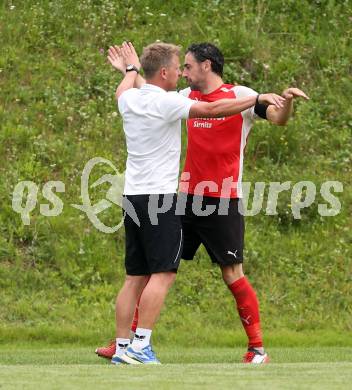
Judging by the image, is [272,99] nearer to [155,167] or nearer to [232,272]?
[155,167]

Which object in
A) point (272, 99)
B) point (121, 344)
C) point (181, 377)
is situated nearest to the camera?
point (181, 377)

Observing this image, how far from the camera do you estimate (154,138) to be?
342 inches

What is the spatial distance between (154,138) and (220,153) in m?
0.72

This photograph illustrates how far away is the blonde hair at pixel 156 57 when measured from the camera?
8.73 m

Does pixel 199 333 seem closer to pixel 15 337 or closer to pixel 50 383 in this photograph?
pixel 15 337

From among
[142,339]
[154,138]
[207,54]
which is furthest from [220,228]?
[207,54]

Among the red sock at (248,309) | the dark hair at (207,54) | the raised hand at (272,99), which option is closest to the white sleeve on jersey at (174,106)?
the raised hand at (272,99)

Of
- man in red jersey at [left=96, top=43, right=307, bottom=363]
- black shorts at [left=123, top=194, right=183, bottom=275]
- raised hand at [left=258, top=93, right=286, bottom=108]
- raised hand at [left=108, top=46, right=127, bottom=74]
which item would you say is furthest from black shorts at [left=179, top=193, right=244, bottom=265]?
raised hand at [left=108, top=46, right=127, bottom=74]

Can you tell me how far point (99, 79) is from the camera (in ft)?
49.2

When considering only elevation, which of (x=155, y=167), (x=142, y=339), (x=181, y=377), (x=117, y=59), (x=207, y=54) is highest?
(x=207, y=54)

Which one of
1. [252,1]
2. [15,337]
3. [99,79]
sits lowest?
[15,337]

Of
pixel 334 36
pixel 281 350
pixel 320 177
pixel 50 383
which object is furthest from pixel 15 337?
pixel 334 36

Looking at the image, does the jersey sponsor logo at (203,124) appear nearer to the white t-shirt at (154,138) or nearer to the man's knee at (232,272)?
the white t-shirt at (154,138)

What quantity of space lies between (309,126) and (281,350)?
4381 mm
